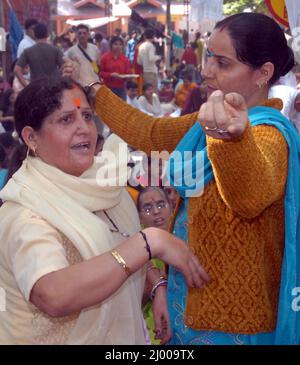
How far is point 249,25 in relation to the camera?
6.11 feet

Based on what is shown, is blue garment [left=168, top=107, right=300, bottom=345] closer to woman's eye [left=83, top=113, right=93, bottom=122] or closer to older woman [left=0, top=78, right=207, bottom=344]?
older woman [left=0, top=78, right=207, bottom=344]

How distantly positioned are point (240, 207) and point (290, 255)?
0.29 m

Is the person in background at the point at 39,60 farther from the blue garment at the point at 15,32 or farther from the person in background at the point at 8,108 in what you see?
the blue garment at the point at 15,32

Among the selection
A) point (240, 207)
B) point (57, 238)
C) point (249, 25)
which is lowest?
point (57, 238)

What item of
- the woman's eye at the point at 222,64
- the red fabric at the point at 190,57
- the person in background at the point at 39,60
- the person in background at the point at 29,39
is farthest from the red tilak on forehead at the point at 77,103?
the red fabric at the point at 190,57

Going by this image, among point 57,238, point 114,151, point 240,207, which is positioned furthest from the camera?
point 114,151

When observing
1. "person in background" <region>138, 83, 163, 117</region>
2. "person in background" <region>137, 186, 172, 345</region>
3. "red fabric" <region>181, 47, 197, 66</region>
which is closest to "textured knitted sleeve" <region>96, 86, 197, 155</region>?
"person in background" <region>137, 186, 172, 345</region>

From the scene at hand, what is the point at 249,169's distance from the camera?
59.7 inches

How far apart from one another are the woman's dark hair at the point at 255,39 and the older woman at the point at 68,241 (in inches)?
20.6

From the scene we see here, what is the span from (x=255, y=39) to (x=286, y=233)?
56cm

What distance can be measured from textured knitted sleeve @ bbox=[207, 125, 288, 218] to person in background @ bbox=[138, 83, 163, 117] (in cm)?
878

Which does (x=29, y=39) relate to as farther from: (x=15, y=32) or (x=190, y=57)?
(x=190, y=57)

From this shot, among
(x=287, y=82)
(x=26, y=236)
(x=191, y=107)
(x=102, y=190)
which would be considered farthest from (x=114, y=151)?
(x=191, y=107)

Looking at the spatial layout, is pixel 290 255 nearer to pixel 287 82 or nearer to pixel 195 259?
pixel 195 259
